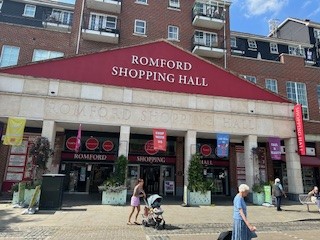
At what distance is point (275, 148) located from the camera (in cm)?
1858

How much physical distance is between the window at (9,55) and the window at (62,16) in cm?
631

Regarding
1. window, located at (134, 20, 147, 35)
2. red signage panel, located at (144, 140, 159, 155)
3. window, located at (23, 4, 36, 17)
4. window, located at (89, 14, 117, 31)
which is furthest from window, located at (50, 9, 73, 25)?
red signage panel, located at (144, 140, 159, 155)

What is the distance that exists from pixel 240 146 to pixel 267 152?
2.63 meters

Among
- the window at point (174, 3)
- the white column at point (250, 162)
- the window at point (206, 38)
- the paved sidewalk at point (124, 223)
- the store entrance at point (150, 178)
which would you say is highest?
the window at point (174, 3)

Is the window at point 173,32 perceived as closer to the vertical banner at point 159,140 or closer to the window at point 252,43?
the window at point 252,43

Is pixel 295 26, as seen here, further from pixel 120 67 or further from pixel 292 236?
pixel 292 236

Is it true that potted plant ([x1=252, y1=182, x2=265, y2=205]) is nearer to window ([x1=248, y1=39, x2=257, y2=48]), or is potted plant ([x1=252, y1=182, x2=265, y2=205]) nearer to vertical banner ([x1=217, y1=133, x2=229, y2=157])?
vertical banner ([x1=217, y1=133, x2=229, y2=157])

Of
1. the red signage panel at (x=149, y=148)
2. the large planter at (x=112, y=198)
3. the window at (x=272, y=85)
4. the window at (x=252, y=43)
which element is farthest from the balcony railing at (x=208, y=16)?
the large planter at (x=112, y=198)

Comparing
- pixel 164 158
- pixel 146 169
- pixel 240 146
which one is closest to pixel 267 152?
pixel 240 146

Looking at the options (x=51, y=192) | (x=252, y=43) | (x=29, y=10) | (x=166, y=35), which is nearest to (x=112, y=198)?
(x=51, y=192)

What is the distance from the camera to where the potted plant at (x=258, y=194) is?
16953 millimetres

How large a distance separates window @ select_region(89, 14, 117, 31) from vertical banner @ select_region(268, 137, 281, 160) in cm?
1760

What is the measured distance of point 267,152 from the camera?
2383 centimetres

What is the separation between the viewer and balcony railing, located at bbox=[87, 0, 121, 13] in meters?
24.6
